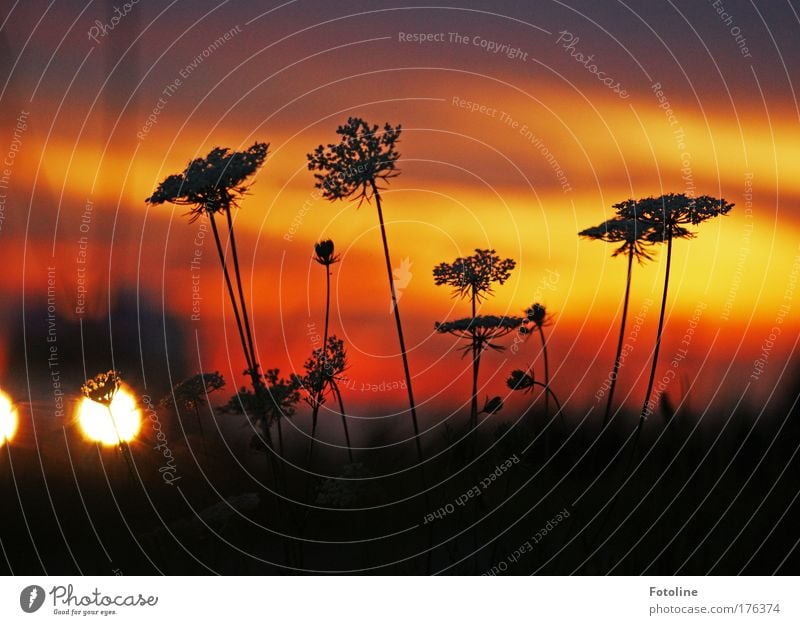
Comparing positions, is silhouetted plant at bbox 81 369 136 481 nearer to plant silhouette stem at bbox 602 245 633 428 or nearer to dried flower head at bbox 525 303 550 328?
dried flower head at bbox 525 303 550 328

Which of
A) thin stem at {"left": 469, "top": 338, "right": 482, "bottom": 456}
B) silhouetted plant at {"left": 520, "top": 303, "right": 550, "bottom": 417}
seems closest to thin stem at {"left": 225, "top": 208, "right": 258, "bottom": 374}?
thin stem at {"left": 469, "top": 338, "right": 482, "bottom": 456}

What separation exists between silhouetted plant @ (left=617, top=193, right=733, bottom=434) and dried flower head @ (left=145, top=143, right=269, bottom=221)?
864mm

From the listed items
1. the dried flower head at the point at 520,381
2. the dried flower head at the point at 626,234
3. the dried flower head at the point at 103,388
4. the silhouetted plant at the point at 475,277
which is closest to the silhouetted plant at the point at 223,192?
the dried flower head at the point at 103,388

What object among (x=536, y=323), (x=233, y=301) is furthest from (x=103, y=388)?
(x=536, y=323)

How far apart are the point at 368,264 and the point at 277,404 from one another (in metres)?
0.39

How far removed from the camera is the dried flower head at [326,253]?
2.04 metres

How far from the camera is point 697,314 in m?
2.11

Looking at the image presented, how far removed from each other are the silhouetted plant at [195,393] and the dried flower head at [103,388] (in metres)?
0.11

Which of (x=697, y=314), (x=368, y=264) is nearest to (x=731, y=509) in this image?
(x=697, y=314)

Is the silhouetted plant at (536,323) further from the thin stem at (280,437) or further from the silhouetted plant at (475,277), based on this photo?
the thin stem at (280,437)

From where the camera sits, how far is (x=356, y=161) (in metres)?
1.95

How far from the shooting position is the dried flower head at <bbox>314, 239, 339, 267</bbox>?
6.68 ft

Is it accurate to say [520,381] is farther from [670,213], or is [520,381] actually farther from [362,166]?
[362,166]

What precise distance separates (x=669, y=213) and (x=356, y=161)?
2.31 feet
